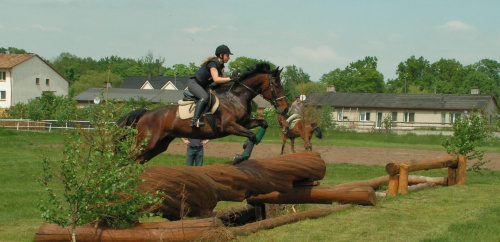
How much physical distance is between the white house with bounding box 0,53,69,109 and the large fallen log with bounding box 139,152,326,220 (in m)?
71.3

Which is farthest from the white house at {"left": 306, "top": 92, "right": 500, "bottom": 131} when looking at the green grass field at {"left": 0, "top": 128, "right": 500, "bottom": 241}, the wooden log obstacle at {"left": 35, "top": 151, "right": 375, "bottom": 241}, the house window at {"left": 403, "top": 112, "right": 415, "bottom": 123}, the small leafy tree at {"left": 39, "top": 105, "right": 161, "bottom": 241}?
the small leafy tree at {"left": 39, "top": 105, "right": 161, "bottom": 241}

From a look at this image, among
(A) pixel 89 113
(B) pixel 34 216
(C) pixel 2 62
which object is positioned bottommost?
(B) pixel 34 216

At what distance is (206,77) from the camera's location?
11.0 meters

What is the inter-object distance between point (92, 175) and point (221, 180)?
245 centimetres

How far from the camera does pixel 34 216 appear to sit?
1023 centimetres

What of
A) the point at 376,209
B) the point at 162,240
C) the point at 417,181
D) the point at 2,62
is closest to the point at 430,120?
the point at 2,62

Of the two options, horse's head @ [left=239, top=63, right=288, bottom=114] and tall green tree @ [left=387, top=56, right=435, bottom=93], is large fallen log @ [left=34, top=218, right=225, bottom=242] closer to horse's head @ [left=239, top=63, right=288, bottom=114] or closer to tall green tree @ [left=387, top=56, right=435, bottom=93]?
horse's head @ [left=239, top=63, right=288, bottom=114]

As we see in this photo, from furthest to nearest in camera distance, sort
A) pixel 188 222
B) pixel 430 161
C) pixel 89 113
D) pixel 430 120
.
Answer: pixel 430 120 → pixel 430 161 → pixel 188 222 → pixel 89 113

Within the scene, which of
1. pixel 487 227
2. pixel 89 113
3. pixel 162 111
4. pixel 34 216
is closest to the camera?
pixel 89 113

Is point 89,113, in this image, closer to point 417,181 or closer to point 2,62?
point 417,181

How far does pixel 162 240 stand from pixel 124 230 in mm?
397

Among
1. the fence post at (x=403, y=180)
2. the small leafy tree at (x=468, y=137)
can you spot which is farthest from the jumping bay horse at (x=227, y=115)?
the small leafy tree at (x=468, y=137)

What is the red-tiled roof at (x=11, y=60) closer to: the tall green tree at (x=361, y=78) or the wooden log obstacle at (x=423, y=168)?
the tall green tree at (x=361, y=78)

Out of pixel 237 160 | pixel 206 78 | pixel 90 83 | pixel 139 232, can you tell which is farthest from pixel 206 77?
pixel 90 83
